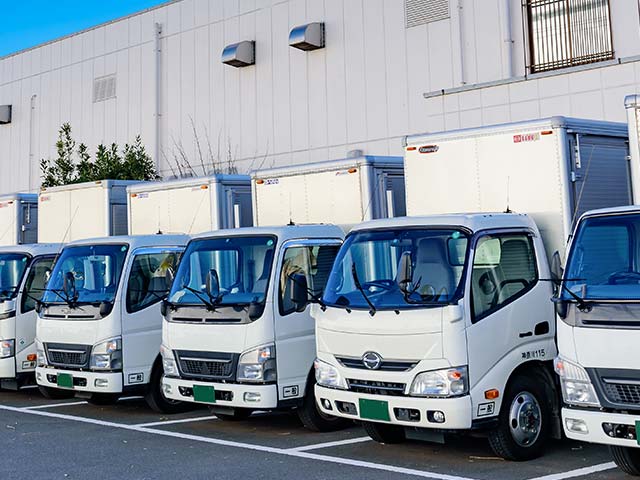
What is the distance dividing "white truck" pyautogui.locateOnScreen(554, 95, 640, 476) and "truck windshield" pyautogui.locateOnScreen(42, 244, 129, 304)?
19.1ft

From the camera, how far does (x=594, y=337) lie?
22.5 feet

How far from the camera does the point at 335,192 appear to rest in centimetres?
1130

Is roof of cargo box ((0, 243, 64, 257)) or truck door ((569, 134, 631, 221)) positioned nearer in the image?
truck door ((569, 134, 631, 221))

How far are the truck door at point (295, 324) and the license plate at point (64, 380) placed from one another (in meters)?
3.16

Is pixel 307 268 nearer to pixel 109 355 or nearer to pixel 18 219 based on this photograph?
pixel 109 355

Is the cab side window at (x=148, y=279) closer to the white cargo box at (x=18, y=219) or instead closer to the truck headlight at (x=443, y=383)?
the truck headlight at (x=443, y=383)

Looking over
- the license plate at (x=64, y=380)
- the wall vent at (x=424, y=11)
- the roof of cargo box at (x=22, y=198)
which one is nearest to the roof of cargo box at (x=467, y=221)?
the license plate at (x=64, y=380)

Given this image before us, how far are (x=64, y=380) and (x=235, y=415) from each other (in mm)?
2609

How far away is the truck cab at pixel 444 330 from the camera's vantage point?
761cm

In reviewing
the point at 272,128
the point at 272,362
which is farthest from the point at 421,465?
the point at 272,128

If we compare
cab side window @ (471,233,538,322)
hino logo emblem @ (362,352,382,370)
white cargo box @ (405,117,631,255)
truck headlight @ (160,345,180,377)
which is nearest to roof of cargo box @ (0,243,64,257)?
truck headlight @ (160,345,180,377)

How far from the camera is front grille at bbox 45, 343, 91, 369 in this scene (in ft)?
35.5

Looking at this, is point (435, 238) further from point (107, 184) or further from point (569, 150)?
point (107, 184)

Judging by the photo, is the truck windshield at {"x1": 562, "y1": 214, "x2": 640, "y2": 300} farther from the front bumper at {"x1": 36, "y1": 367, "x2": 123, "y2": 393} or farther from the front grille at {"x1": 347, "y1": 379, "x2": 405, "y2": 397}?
the front bumper at {"x1": 36, "y1": 367, "x2": 123, "y2": 393}
